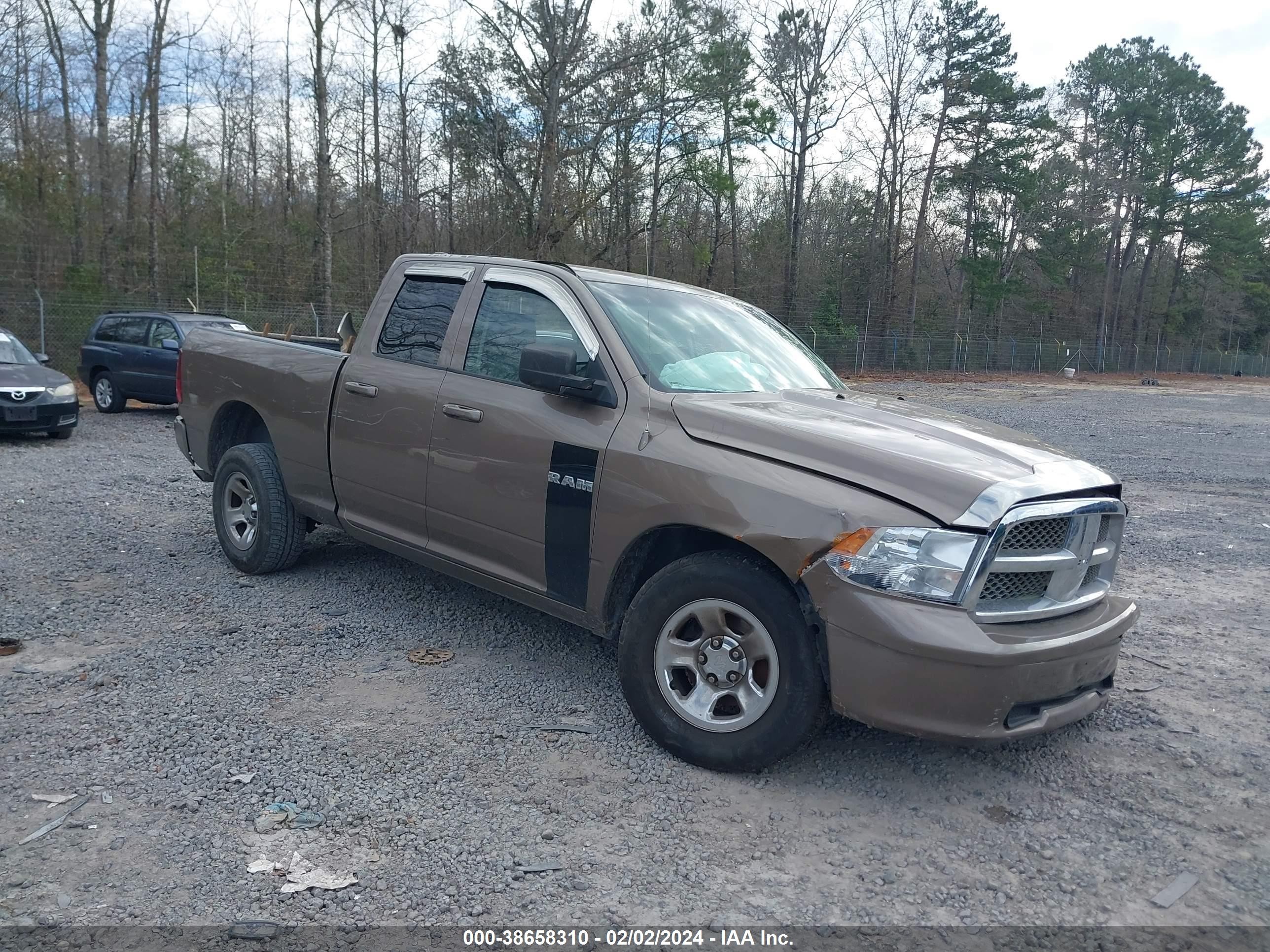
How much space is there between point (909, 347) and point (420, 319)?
39505mm

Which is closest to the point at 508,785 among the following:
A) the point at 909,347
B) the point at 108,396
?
the point at 108,396

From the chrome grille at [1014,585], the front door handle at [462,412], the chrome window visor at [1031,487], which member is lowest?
the chrome grille at [1014,585]

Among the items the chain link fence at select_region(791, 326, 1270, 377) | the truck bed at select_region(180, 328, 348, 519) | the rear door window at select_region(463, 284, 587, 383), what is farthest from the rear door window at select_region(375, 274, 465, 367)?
the chain link fence at select_region(791, 326, 1270, 377)

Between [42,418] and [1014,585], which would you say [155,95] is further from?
[1014,585]

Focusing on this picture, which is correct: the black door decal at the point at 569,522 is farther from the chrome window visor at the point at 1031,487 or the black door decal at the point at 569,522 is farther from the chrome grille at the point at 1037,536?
the chrome grille at the point at 1037,536

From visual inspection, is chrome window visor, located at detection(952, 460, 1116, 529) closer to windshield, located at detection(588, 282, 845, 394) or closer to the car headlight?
the car headlight

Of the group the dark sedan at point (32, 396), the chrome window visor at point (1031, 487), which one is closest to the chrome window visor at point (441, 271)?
the chrome window visor at point (1031, 487)

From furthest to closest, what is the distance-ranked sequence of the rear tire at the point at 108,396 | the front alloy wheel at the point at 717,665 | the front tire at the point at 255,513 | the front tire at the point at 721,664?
the rear tire at the point at 108,396 < the front tire at the point at 255,513 < the front alloy wheel at the point at 717,665 < the front tire at the point at 721,664

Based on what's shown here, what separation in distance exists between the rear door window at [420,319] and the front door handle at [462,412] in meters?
0.36

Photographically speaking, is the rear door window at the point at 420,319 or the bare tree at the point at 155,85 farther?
the bare tree at the point at 155,85

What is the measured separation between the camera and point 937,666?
311 centimetres

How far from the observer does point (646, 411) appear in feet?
12.8

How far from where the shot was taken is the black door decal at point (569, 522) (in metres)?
3.96

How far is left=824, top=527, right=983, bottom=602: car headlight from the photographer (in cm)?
315
